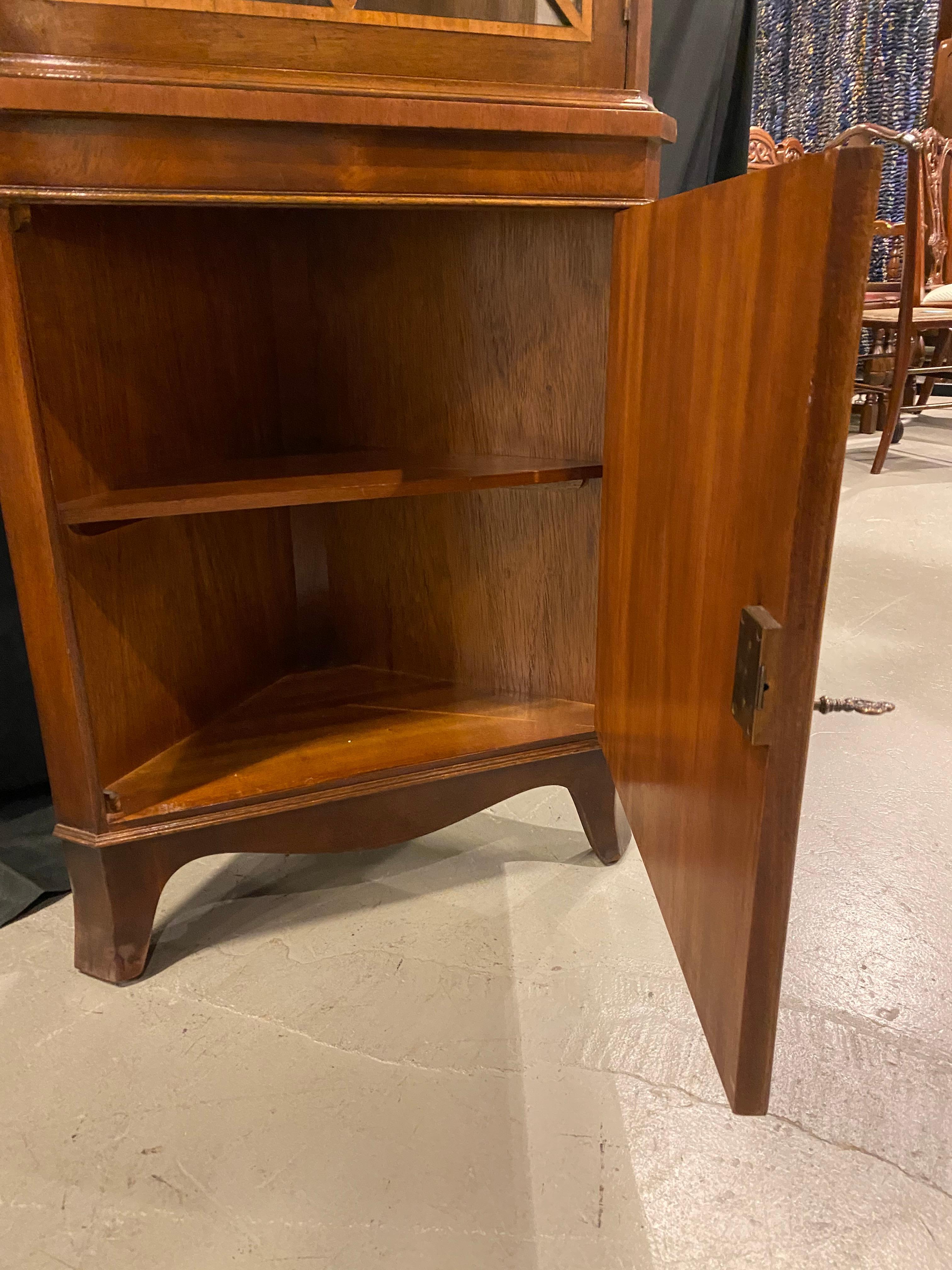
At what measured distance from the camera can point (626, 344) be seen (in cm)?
83

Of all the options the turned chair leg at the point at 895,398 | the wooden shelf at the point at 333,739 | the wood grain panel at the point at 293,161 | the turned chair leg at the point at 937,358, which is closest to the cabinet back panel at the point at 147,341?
the wood grain panel at the point at 293,161

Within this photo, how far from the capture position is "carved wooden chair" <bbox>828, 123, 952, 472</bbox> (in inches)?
110

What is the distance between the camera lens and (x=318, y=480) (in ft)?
3.18

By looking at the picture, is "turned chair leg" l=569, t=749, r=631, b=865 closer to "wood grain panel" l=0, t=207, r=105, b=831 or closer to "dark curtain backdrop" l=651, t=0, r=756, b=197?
"wood grain panel" l=0, t=207, r=105, b=831

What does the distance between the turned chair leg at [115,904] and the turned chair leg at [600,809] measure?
0.51 metres

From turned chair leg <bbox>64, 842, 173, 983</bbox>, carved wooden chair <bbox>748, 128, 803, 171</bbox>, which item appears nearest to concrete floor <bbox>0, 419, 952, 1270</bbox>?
turned chair leg <bbox>64, 842, 173, 983</bbox>

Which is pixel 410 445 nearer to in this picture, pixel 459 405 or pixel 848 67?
pixel 459 405

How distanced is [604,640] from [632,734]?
0.15 m

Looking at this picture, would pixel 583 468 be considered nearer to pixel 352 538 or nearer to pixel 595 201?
pixel 595 201

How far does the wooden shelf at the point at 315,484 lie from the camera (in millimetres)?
886

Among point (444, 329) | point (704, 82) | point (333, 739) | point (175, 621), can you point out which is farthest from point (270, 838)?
point (704, 82)

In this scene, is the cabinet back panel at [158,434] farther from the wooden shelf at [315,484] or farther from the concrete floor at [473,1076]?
the concrete floor at [473,1076]

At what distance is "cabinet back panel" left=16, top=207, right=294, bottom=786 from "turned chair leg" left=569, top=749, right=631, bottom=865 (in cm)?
50

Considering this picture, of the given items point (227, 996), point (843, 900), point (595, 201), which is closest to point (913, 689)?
point (843, 900)
